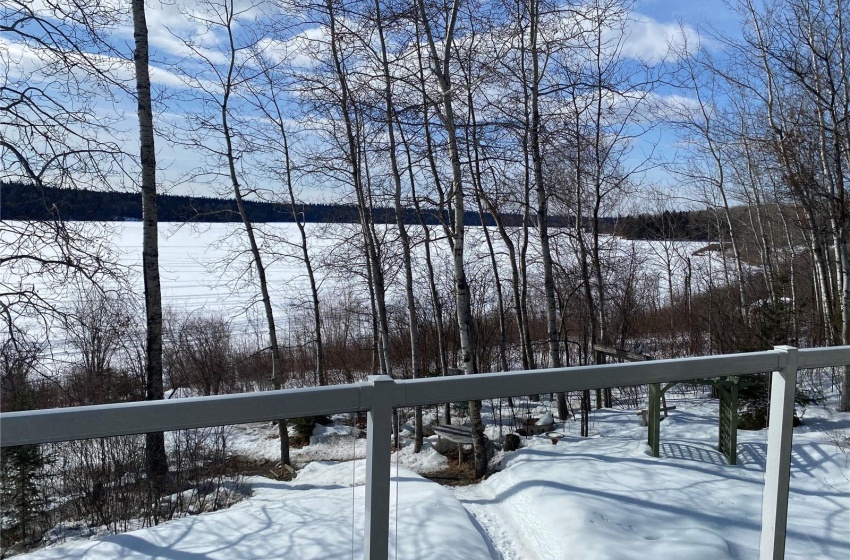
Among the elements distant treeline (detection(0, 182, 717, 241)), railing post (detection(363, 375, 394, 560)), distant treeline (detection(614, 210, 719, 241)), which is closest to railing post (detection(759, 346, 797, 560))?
railing post (detection(363, 375, 394, 560))

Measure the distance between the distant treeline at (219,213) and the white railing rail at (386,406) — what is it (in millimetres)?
7321

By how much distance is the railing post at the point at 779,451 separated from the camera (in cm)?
192

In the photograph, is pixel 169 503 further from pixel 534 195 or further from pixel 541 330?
pixel 541 330

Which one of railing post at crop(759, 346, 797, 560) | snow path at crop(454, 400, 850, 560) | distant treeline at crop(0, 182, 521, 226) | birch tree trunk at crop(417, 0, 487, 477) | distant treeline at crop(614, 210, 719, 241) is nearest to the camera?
snow path at crop(454, 400, 850, 560)

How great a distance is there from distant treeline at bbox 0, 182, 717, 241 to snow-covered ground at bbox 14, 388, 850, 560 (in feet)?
23.7

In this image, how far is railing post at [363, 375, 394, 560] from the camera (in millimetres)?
1346

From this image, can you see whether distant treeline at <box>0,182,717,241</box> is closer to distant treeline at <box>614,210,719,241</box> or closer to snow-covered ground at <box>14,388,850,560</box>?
distant treeline at <box>614,210,719,241</box>

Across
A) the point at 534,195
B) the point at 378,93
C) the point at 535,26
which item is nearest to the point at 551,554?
the point at 378,93

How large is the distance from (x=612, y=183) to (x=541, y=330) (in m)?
3.90

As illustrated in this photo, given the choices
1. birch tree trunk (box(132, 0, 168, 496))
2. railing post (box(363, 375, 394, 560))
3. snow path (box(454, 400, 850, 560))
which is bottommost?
snow path (box(454, 400, 850, 560))

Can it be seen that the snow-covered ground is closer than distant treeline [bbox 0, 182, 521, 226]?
Yes

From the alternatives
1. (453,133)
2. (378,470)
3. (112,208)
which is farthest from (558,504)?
(112,208)

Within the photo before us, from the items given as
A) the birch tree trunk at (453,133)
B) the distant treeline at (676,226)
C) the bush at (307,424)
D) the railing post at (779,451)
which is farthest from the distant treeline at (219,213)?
the railing post at (779,451)

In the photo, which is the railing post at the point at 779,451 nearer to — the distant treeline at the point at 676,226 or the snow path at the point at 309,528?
the snow path at the point at 309,528
